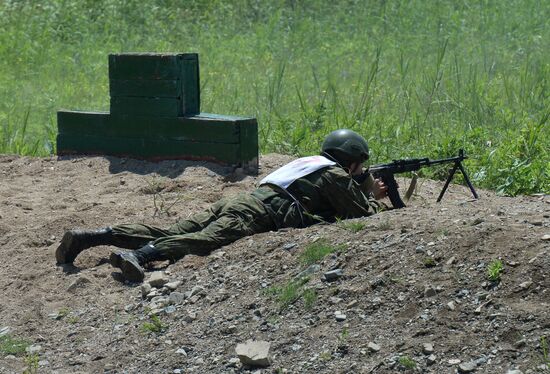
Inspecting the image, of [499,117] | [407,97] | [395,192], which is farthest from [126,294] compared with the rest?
[407,97]

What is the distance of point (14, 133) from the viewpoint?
443 inches

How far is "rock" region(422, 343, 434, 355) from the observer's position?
4.75 meters

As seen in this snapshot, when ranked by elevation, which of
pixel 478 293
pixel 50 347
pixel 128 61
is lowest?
pixel 50 347

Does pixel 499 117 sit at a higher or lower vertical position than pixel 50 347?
higher

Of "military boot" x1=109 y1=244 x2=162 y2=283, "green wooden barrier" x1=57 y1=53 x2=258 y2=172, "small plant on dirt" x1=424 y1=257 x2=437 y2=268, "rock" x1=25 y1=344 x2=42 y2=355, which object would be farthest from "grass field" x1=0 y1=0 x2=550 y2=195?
"rock" x1=25 y1=344 x2=42 y2=355

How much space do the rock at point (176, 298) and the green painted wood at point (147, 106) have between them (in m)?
3.02

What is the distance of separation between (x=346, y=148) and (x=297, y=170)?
42 cm

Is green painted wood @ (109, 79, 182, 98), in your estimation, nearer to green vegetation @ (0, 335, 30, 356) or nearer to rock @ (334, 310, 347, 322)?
green vegetation @ (0, 335, 30, 356)

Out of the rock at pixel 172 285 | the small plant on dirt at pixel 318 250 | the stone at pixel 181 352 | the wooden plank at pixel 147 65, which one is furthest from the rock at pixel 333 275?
the wooden plank at pixel 147 65

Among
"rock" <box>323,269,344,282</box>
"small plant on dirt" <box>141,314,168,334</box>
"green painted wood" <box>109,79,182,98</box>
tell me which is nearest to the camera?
"rock" <box>323,269,344,282</box>

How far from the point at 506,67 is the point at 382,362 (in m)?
9.35

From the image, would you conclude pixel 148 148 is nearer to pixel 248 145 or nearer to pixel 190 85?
pixel 190 85

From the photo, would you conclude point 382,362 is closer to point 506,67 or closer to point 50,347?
point 50,347

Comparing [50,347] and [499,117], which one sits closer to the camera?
[50,347]
